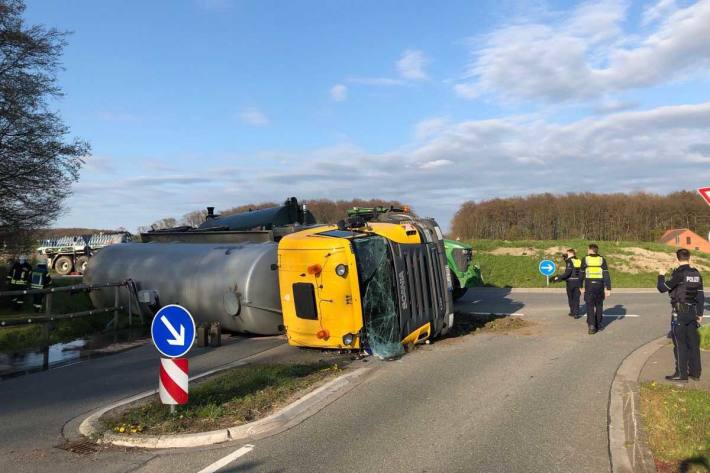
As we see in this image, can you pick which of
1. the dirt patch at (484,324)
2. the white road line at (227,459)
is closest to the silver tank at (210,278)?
the dirt patch at (484,324)

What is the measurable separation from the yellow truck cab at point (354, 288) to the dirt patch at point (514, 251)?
82.9 feet

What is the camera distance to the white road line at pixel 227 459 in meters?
4.71

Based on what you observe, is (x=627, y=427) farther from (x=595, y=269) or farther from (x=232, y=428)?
(x=595, y=269)

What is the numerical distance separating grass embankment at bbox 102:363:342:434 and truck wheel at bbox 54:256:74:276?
35469 millimetres

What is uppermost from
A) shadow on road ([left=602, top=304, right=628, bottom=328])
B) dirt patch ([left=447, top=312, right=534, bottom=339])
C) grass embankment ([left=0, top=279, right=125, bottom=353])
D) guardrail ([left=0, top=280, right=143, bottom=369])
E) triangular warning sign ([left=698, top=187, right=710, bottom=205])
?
triangular warning sign ([left=698, top=187, right=710, bottom=205])

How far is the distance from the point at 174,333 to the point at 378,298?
12.4 feet

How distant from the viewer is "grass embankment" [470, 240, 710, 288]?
27000 millimetres

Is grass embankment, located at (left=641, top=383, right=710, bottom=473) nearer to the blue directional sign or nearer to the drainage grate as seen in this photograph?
the blue directional sign

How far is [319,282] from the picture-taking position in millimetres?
8914

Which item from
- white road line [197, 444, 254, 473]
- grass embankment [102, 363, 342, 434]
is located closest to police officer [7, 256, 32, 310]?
grass embankment [102, 363, 342, 434]

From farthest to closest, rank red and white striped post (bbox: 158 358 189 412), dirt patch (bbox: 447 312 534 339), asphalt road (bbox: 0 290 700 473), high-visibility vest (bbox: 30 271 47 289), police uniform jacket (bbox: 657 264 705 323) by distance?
high-visibility vest (bbox: 30 271 47 289) → dirt patch (bbox: 447 312 534 339) → police uniform jacket (bbox: 657 264 705 323) → red and white striped post (bbox: 158 358 189 412) → asphalt road (bbox: 0 290 700 473)

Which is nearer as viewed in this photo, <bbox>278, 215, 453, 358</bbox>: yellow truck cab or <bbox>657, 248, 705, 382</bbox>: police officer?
<bbox>657, 248, 705, 382</bbox>: police officer

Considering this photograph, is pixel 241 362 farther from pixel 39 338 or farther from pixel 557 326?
pixel 557 326

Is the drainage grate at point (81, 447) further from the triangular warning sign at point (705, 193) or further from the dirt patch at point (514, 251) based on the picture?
the dirt patch at point (514, 251)
